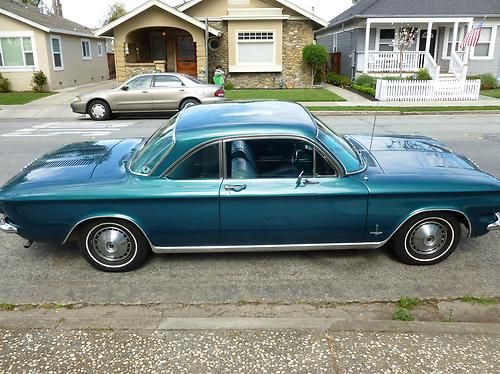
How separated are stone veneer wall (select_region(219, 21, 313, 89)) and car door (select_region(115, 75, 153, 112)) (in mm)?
7990

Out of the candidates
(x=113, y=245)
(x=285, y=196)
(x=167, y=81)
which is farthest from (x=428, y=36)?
(x=113, y=245)

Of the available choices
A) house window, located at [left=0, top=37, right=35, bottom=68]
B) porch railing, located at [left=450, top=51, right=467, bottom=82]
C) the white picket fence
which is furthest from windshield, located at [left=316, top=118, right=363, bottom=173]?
house window, located at [left=0, top=37, right=35, bottom=68]

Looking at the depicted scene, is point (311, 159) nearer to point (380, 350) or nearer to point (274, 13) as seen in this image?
point (380, 350)

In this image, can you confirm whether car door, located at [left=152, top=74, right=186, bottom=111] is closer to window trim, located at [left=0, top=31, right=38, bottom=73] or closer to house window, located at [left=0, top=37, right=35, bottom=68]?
window trim, located at [left=0, top=31, right=38, bottom=73]

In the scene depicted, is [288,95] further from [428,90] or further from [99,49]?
[99,49]

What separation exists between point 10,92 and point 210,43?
10133 mm

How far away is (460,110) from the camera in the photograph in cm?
1445

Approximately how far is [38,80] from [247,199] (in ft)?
67.3

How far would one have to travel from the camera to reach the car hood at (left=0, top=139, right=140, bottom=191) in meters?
3.76

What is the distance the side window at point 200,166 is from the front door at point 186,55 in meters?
20.0

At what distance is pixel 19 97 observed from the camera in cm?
1853

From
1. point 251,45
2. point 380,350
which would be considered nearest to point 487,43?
point 251,45

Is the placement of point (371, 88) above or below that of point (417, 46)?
below

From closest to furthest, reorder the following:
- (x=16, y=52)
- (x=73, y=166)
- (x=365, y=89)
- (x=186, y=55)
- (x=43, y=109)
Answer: (x=73, y=166) < (x=43, y=109) < (x=365, y=89) < (x=16, y=52) < (x=186, y=55)
